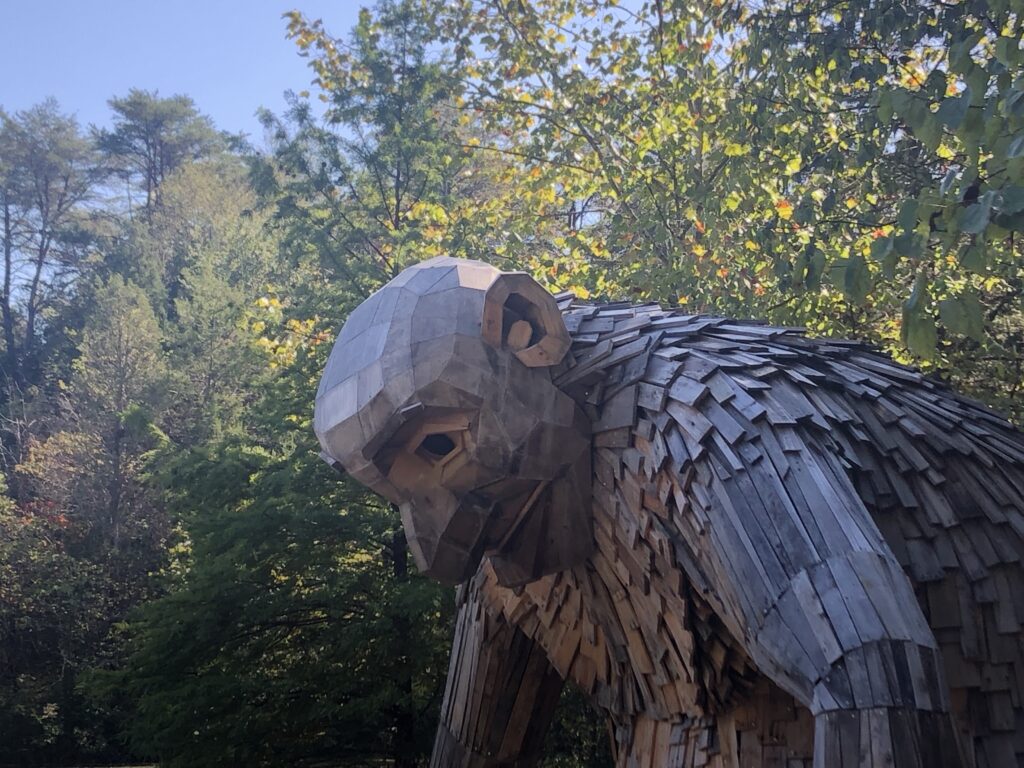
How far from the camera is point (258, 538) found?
382 inches

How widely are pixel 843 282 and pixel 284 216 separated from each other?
8.59m

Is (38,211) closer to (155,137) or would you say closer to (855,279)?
(155,137)

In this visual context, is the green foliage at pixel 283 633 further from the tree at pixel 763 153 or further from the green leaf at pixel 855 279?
the green leaf at pixel 855 279

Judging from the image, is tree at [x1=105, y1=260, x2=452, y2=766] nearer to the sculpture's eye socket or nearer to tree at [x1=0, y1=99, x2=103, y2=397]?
the sculpture's eye socket

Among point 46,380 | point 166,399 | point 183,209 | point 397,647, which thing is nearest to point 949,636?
point 397,647

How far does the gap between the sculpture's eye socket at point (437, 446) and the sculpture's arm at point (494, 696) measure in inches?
39.5

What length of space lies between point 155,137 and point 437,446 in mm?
37762

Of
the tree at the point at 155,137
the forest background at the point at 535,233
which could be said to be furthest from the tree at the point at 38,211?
the forest background at the point at 535,233

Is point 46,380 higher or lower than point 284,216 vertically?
higher

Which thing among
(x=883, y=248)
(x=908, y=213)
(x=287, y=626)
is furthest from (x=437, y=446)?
(x=287, y=626)

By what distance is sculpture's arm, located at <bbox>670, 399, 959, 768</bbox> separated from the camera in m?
2.17

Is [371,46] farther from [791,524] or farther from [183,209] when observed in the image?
[183,209]

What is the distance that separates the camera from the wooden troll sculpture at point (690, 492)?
2.52 meters

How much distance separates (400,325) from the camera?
3.09 metres
